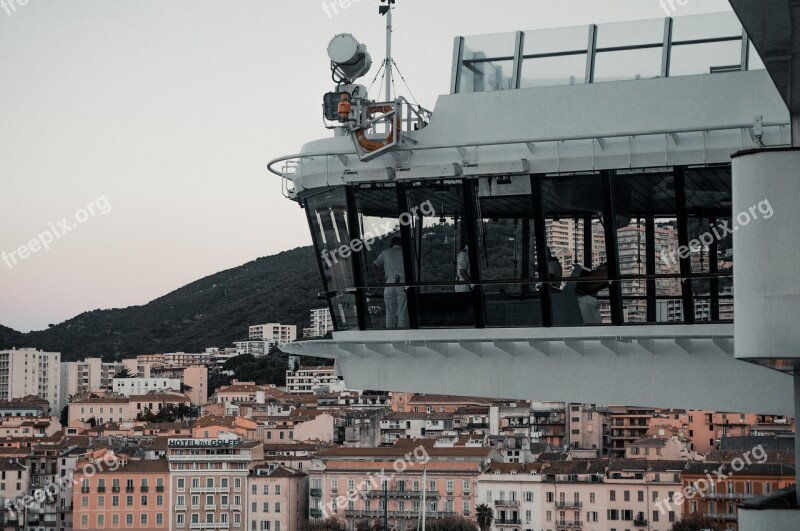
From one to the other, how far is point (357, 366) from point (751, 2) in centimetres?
1039

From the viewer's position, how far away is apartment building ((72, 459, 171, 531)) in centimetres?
10906

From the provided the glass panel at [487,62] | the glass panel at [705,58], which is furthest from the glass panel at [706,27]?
the glass panel at [487,62]

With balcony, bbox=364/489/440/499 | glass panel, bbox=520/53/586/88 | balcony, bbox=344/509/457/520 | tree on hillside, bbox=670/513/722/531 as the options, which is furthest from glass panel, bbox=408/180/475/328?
balcony, bbox=364/489/440/499

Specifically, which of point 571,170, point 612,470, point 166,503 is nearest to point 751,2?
point 571,170

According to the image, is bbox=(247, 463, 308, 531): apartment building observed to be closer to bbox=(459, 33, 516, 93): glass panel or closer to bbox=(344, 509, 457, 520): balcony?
bbox=(344, 509, 457, 520): balcony

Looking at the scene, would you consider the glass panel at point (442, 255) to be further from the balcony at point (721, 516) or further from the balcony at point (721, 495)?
the balcony at point (721, 516)

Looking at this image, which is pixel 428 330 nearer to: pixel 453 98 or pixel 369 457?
pixel 453 98

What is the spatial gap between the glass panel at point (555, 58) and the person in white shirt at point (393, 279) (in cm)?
252

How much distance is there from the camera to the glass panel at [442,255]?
51.5 ft

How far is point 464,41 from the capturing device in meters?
16.1

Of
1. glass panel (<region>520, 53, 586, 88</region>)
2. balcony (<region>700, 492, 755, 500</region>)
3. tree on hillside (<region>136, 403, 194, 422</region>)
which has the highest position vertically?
glass panel (<region>520, 53, 586, 88</region>)

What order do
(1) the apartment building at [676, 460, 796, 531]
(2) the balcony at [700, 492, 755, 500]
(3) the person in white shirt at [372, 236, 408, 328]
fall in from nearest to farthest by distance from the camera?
(3) the person in white shirt at [372, 236, 408, 328] → (1) the apartment building at [676, 460, 796, 531] → (2) the balcony at [700, 492, 755, 500]

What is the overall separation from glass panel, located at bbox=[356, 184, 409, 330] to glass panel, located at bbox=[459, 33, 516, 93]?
163cm

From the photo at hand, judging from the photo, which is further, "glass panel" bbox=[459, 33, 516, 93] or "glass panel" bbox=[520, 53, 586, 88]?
"glass panel" bbox=[459, 33, 516, 93]
